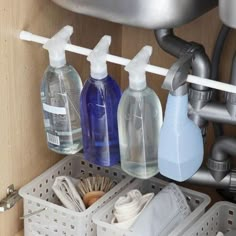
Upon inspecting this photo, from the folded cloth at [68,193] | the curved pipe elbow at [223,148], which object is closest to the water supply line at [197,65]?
the curved pipe elbow at [223,148]

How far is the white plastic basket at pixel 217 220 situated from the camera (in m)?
1.35

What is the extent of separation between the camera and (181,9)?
118cm

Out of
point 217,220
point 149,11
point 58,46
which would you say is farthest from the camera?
point 217,220

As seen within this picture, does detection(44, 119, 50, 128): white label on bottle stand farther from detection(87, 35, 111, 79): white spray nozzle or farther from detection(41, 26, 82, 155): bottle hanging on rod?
detection(87, 35, 111, 79): white spray nozzle

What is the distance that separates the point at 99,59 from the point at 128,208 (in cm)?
32

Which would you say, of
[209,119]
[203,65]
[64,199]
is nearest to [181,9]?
[203,65]

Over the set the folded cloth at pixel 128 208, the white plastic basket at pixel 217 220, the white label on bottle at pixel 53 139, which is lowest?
the white plastic basket at pixel 217 220

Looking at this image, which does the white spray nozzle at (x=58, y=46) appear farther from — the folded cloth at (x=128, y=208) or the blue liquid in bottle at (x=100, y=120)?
the folded cloth at (x=128, y=208)

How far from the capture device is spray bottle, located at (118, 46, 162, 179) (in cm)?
123

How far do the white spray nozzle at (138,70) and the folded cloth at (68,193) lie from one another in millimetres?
314

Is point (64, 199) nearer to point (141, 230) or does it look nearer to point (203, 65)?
point (141, 230)

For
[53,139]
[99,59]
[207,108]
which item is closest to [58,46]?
[99,59]

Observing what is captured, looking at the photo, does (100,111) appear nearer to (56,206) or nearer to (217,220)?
(56,206)

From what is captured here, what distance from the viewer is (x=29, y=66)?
1378 mm
